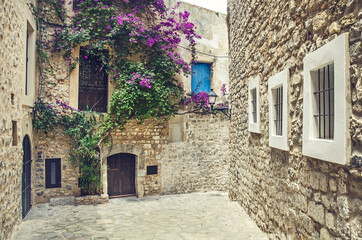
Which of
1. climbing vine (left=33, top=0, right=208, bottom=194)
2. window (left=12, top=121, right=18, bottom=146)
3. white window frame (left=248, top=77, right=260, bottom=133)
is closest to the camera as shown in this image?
white window frame (left=248, top=77, right=260, bottom=133)

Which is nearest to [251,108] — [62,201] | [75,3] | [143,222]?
[143,222]

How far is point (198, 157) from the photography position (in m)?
9.01

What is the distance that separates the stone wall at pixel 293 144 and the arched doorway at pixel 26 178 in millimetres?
4532

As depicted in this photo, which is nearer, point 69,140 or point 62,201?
point 62,201

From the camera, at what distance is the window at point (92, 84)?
7816mm

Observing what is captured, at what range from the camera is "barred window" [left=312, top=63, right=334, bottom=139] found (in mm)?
2434

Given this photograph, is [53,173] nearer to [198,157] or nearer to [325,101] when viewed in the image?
[198,157]

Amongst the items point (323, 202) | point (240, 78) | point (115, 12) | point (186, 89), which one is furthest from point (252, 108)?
point (115, 12)

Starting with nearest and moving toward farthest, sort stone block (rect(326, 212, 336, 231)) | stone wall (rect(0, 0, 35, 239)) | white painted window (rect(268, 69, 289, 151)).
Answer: stone block (rect(326, 212, 336, 231)) → white painted window (rect(268, 69, 289, 151)) → stone wall (rect(0, 0, 35, 239))

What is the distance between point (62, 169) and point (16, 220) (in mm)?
2354

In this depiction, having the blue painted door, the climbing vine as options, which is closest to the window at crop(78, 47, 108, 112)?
the climbing vine

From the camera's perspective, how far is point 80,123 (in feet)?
23.9

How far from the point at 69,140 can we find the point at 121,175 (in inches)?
71.8

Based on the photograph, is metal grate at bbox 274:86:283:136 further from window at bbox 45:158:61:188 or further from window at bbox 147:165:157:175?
window at bbox 45:158:61:188
